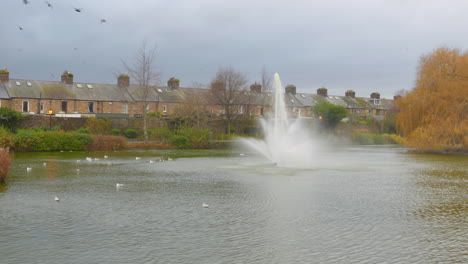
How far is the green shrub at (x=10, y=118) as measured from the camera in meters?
52.1

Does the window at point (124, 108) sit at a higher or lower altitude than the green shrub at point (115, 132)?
higher

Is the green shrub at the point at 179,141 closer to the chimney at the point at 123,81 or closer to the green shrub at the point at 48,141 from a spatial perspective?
the green shrub at the point at 48,141

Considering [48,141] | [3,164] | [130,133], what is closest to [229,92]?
[130,133]

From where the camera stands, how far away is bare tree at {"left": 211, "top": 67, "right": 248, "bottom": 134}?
71.9m

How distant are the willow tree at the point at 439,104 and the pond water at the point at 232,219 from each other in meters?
24.0

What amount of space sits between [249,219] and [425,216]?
566cm

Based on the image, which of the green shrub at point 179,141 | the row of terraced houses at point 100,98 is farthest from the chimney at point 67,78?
the green shrub at point 179,141

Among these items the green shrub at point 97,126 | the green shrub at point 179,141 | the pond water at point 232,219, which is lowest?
the pond water at point 232,219

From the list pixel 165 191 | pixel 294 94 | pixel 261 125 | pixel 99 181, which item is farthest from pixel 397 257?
pixel 294 94

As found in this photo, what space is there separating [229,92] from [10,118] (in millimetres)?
31219

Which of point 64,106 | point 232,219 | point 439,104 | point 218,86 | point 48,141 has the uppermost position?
point 218,86

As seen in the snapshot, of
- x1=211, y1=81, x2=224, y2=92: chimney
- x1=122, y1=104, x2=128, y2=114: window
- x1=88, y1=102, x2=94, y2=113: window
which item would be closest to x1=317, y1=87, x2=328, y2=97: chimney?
x1=211, y1=81, x2=224, y2=92: chimney

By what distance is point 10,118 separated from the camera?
173ft

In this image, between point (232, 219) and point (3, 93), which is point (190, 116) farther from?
point (232, 219)
